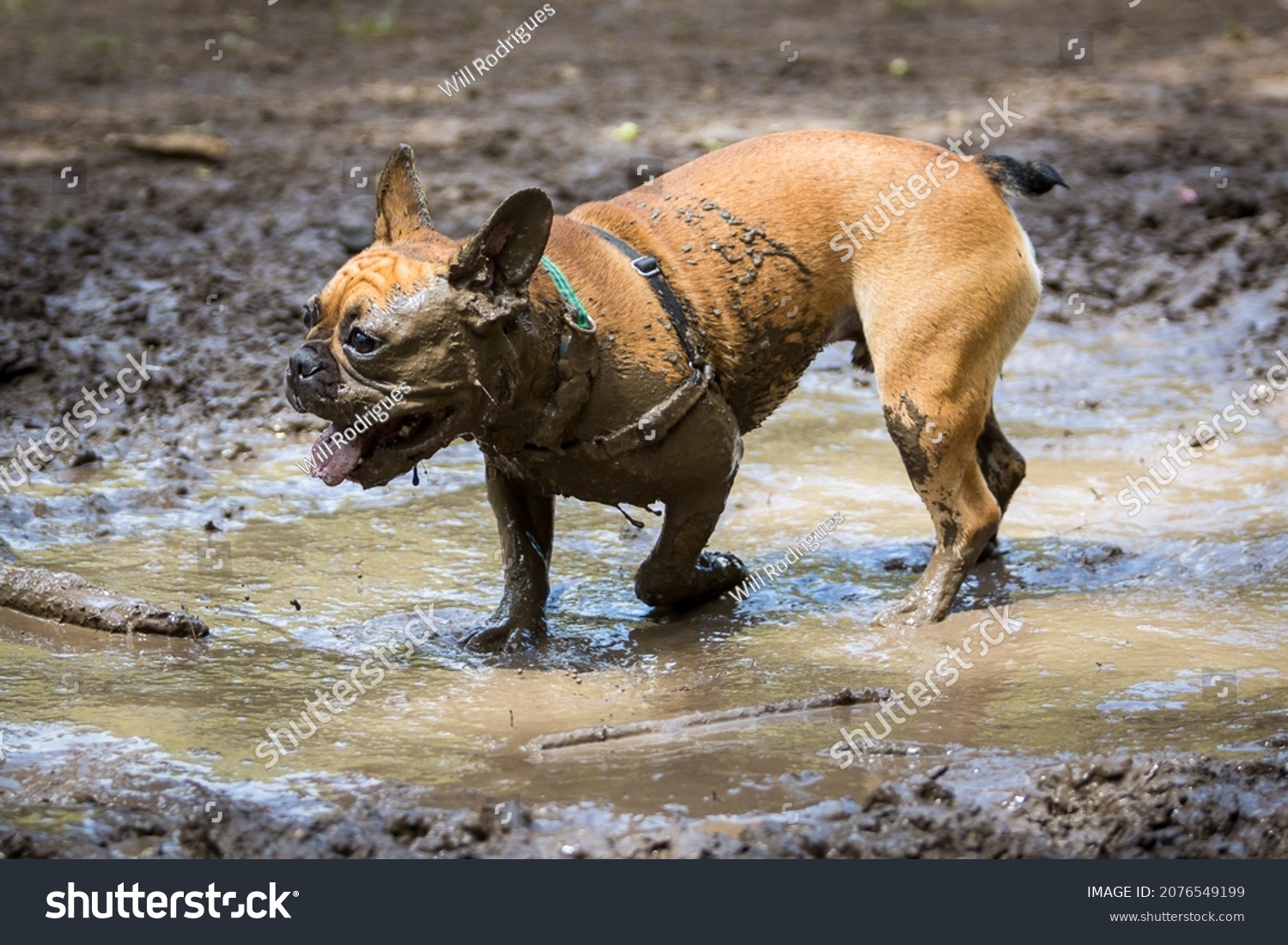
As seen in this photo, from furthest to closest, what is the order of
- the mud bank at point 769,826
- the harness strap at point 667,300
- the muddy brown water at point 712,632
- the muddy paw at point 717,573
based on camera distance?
1. the muddy paw at point 717,573
2. the harness strap at point 667,300
3. the muddy brown water at point 712,632
4. the mud bank at point 769,826

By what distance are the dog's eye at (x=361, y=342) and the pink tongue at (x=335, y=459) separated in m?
0.29

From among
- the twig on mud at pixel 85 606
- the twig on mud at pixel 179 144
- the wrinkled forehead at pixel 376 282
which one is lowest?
the twig on mud at pixel 85 606

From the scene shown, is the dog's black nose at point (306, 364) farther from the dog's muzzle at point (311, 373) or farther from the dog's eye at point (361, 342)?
the dog's eye at point (361, 342)

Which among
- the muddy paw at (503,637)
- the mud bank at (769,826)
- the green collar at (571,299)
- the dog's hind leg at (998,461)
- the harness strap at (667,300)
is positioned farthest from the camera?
the dog's hind leg at (998,461)

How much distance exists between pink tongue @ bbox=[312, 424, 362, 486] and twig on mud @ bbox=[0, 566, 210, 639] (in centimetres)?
99

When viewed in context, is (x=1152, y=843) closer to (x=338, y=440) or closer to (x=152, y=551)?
(x=338, y=440)

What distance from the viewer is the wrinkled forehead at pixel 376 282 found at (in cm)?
475

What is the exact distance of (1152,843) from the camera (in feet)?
13.3

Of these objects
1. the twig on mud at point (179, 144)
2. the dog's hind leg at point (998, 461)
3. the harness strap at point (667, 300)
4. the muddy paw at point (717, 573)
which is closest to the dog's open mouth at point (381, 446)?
the harness strap at point (667, 300)

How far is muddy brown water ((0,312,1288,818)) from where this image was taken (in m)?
4.51

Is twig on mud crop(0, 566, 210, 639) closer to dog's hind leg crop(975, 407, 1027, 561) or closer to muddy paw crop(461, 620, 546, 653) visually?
muddy paw crop(461, 620, 546, 653)

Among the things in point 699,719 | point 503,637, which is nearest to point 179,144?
point 503,637

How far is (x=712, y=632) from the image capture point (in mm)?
5734

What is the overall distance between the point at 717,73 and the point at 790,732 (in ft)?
32.5
